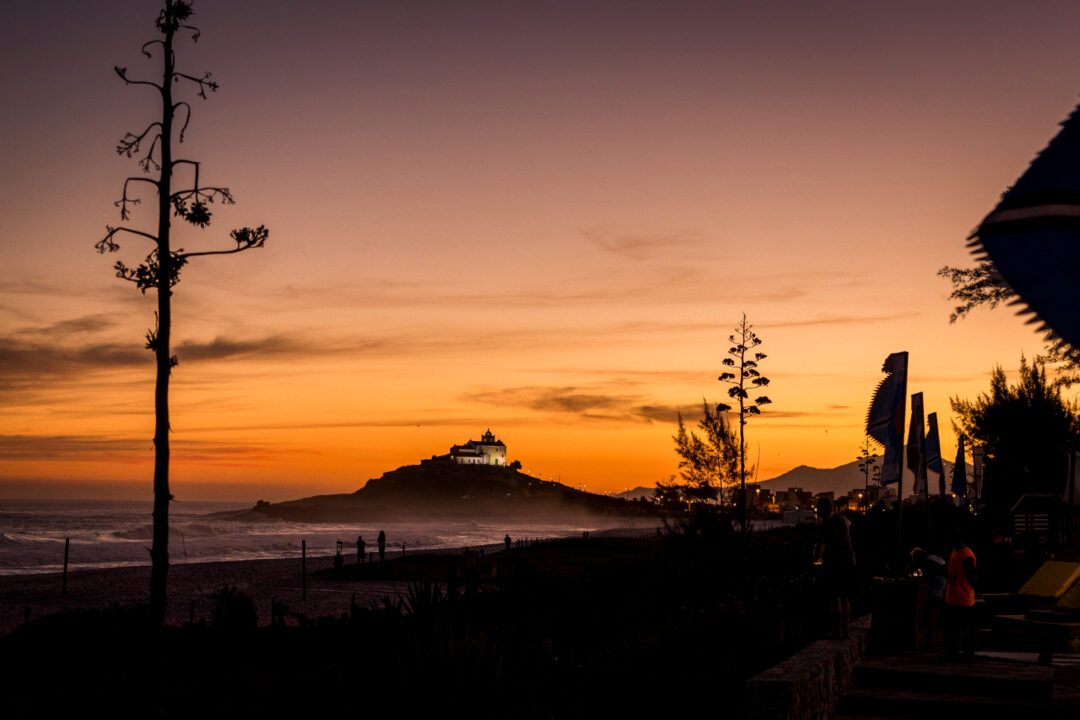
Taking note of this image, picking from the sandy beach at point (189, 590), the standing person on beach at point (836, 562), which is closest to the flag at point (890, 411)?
the standing person on beach at point (836, 562)

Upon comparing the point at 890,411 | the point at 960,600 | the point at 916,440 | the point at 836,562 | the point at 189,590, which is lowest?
the point at 189,590

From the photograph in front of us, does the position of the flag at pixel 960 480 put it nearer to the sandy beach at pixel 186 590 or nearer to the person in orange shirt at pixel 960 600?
the sandy beach at pixel 186 590

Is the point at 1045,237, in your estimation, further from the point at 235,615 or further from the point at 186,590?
the point at 186,590

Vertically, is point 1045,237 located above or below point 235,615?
above

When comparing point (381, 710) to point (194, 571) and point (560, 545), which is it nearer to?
point (194, 571)

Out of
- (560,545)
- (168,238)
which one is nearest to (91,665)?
(168,238)

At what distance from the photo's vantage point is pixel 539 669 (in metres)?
8.65

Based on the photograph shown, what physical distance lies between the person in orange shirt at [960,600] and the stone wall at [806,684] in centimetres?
115

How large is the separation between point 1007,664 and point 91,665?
1015 centimetres

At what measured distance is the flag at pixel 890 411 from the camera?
1725 cm

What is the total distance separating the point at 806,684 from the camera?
8.10 meters

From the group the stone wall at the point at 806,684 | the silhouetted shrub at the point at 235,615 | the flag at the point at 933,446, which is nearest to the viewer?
the stone wall at the point at 806,684

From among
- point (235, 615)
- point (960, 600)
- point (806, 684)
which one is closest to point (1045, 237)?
point (806, 684)

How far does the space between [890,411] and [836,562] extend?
790 centimetres
